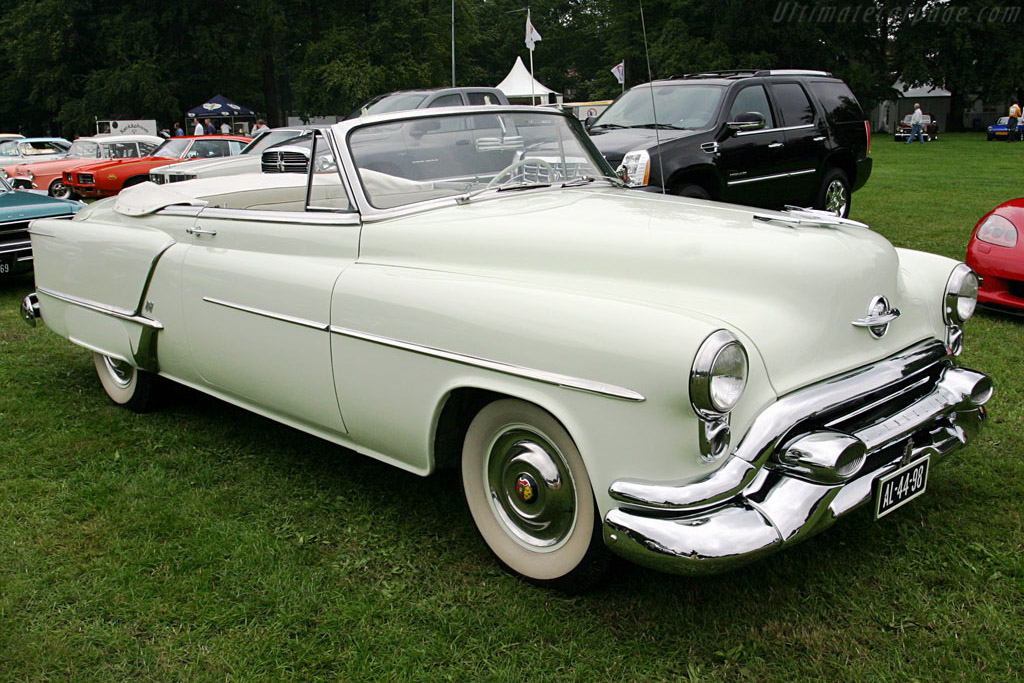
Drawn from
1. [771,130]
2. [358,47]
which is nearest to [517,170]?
[771,130]

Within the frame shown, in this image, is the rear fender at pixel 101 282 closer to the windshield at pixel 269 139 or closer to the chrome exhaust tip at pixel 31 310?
the chrome exhaust tip at pixel 31 310

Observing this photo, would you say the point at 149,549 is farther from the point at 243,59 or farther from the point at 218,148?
the point at 243,59

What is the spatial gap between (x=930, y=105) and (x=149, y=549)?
55986 mm

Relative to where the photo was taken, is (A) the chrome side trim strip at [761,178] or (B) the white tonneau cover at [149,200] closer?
(B) the white tonneau cover at [149,200]

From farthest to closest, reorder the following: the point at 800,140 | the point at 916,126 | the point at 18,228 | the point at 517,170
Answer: the point at 916,126
the point at 800,140
the point at 18,228
the point at 517,170

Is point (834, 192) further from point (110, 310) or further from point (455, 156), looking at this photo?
point (110, 310)

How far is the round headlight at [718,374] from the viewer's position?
2.26m

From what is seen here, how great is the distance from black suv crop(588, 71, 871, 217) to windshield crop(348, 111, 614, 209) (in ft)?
11.3

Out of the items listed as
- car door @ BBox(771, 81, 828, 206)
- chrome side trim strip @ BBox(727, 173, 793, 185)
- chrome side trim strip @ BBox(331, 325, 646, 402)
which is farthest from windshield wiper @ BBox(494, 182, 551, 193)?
car door @ BBox(771, 81, 828, 206)

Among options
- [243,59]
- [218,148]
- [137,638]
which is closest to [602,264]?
[137,638]

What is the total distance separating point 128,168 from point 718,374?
51.2ft

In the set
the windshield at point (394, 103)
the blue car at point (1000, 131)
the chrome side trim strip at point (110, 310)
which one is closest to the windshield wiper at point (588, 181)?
the chrome side trim strip at point (110, 310)

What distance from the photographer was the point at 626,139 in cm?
784

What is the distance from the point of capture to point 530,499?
110 inches
